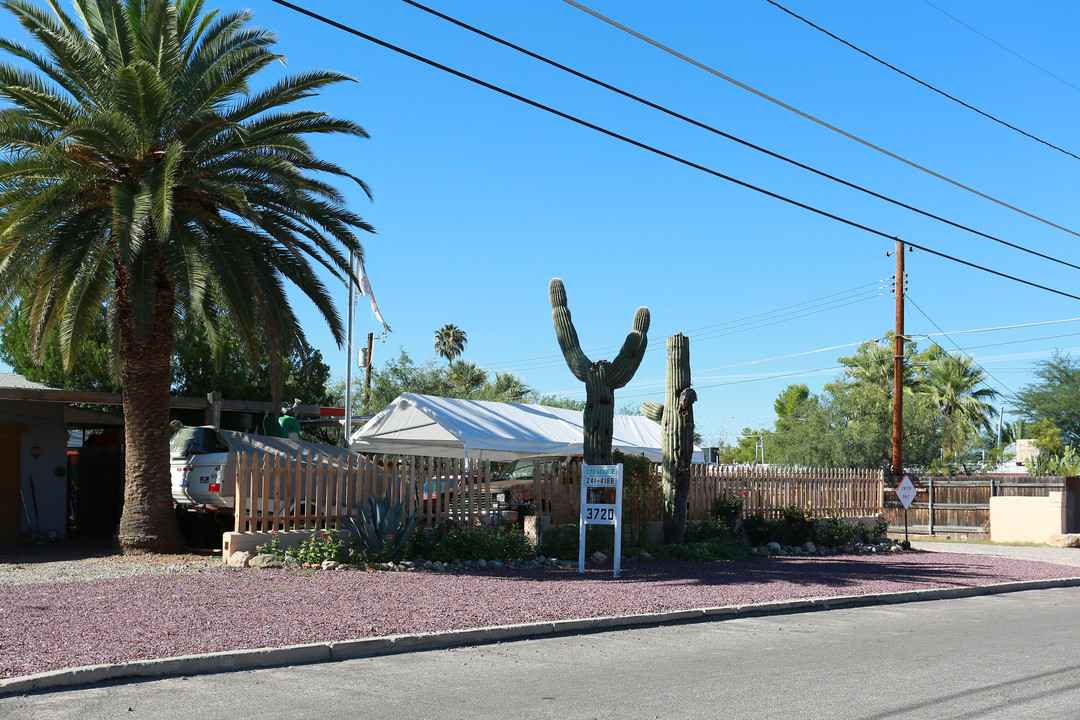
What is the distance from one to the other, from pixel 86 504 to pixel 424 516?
10.2 m

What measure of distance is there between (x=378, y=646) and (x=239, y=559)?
5.90 metres

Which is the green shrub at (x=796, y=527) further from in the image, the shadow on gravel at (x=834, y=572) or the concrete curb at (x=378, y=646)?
the concrete curb at (x=378, y=646)

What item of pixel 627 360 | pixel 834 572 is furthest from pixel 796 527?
pixel 627 360

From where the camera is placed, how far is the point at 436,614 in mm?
10055

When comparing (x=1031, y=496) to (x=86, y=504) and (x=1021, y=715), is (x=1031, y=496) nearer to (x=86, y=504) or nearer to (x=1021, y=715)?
(x=1021, y=715)

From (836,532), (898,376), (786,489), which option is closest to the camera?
(836,532)

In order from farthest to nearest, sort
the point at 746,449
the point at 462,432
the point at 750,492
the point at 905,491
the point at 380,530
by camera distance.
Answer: the point at 746,449 < the point at 462,432 < the point at 750,492 < the point at 905,491 < the point at 380,530

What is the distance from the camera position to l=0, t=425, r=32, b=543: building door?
19016 millimetres

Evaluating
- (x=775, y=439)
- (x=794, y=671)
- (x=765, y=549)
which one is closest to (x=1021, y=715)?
(x=794, y=671)

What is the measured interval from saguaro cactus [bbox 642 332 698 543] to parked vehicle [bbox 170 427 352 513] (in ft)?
19.9

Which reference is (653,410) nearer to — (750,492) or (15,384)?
(750,492)

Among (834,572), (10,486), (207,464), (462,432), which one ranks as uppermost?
(462,432)

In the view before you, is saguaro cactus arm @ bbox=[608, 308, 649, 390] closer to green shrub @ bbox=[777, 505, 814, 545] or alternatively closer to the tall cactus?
the tall cactus

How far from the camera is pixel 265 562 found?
1353cm
